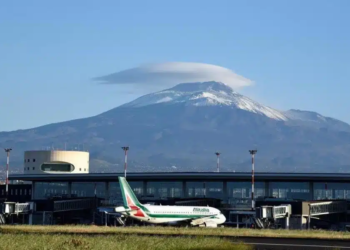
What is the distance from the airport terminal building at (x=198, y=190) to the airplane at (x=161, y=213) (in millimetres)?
12640

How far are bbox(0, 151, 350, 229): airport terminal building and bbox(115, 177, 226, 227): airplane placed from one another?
12640 millimetres

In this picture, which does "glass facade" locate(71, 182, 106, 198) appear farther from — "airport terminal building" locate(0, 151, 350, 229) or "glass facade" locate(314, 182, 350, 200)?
"glass facade" locate(314, 182, 350, 200)

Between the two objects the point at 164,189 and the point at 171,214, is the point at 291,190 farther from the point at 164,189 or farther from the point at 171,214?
the point at 171,214

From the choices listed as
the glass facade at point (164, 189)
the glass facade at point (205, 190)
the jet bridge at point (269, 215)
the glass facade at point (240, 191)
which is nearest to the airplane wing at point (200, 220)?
the jet bridge at point (269, 215)

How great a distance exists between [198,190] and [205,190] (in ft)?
6.02

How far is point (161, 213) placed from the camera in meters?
112

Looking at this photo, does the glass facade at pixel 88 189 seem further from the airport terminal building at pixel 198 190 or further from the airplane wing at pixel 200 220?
the airplane wing at pixel 200 220

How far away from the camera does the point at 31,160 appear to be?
19788cm

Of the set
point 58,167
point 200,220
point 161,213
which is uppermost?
point 58,167

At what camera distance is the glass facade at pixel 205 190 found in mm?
147125

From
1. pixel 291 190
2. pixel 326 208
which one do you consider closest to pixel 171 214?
pixel 326 208

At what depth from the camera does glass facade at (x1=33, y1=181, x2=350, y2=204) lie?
483ft

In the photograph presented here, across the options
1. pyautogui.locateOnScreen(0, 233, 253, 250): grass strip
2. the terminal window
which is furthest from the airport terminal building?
pyautogui.locateOnScreen(0, 233, 253, 250): grass strip

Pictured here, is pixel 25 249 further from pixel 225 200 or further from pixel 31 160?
pixel 31 160
